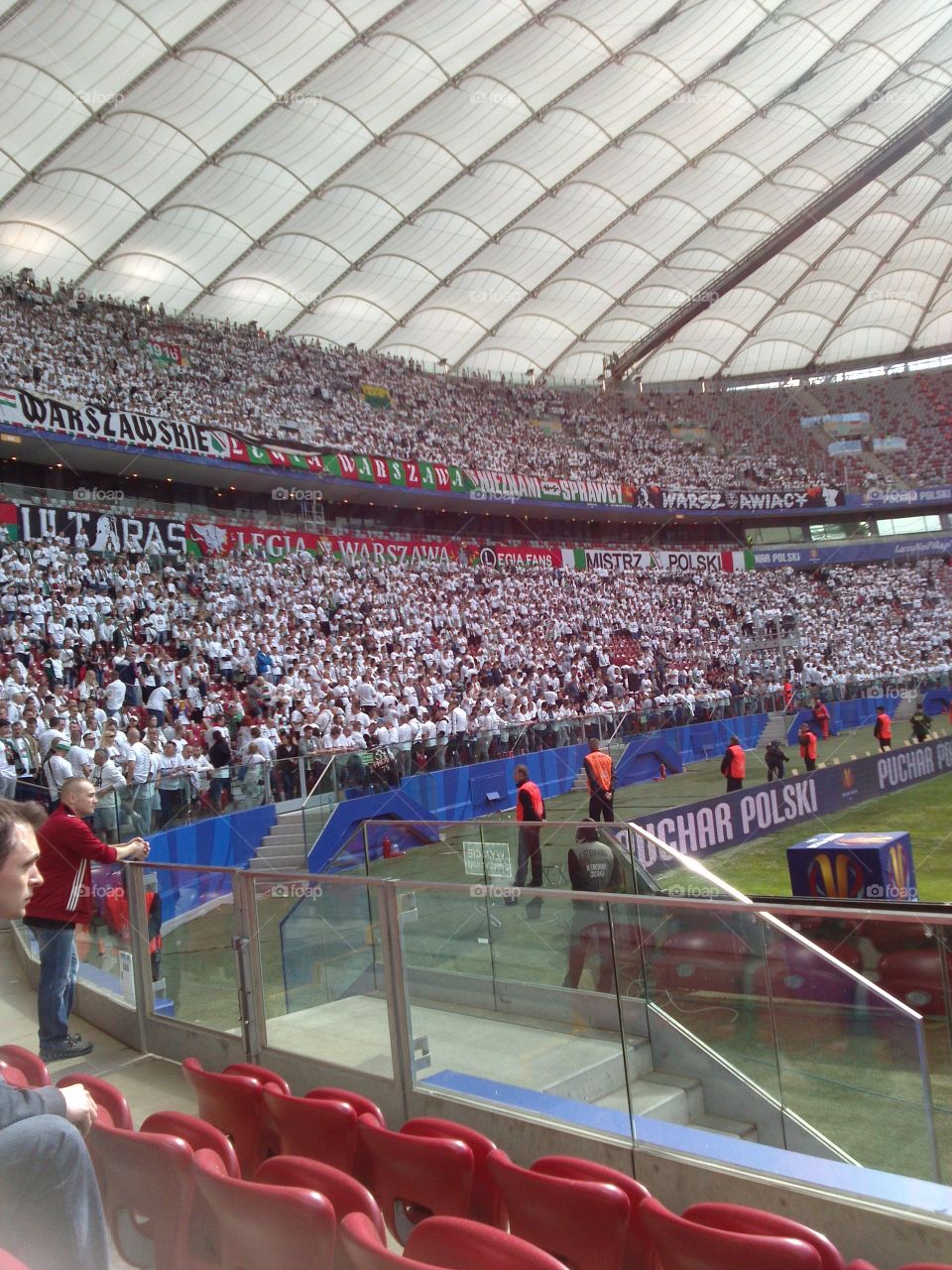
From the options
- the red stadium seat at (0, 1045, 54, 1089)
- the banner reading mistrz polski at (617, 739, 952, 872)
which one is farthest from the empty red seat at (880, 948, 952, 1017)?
the banner reading mistrz polski at (617, 739, 952, 872)

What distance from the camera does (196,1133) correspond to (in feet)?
11.5

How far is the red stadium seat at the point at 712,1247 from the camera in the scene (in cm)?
259

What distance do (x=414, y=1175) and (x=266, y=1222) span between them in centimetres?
84

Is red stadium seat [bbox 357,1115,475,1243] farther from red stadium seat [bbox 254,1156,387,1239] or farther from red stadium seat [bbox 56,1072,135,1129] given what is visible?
red stadium seat [bbox 56,1072,135,1129]

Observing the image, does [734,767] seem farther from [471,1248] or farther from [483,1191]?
[471,1248]

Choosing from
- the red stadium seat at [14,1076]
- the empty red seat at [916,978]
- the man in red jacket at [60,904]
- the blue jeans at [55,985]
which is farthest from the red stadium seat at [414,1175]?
the blue jeans at [55,985]

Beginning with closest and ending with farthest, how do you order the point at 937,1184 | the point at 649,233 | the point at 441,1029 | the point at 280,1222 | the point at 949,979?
the point at 280,1222 < the point at 937,1184 < the point at 949,979 < the point at 441,1029 < the point at 649,233

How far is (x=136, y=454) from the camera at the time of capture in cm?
2895

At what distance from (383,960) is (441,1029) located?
16.9 inches

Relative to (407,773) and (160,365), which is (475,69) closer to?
(160,365)

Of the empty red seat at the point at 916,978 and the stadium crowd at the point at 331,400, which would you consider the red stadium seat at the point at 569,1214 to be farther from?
the stadium crowd at the point at 331,400

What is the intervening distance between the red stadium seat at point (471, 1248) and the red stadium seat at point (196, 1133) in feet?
2.61

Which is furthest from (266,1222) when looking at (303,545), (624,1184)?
(303,545)

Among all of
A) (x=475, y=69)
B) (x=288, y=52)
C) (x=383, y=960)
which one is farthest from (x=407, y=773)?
(x=475, y=69)
